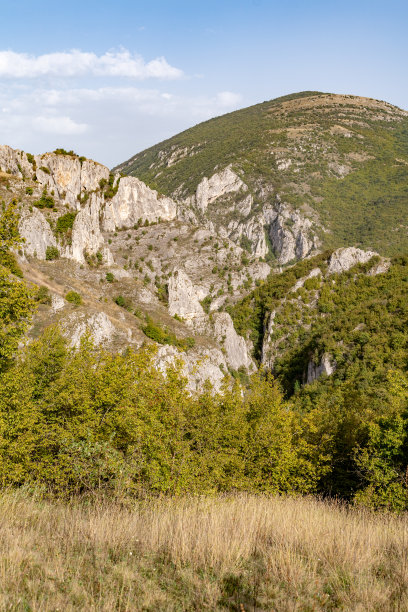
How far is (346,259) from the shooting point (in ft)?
312

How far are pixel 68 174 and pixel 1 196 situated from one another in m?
27.4

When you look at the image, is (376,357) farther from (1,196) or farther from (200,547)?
(1,196)

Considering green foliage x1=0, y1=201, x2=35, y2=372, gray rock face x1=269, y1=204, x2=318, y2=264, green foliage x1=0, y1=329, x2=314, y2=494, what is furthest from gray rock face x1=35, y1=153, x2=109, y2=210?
gray rock face x1=269, y1=204, x2=318, y2=264

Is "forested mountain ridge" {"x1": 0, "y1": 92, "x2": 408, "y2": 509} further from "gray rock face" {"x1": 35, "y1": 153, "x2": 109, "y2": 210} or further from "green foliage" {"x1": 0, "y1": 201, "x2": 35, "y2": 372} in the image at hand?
"gray rock face" {"x1": 35, "y1": 153, "x2": 109, "y2": 210}

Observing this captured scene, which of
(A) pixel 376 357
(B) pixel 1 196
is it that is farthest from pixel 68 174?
(A) pixel 376 357

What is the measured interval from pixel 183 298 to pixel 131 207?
3439cm

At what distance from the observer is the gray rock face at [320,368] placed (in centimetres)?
6725

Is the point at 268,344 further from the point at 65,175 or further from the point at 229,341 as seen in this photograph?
the point at 65,175

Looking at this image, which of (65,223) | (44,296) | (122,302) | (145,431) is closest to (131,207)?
(65,223)

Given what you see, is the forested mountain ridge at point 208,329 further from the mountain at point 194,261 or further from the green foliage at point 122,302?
the mountain at point 194,261

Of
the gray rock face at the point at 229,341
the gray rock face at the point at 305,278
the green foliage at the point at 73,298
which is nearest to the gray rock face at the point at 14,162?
the green foliage at the point at 73,298

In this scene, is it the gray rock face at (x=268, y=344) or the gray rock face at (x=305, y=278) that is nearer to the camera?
the gray rock face at (x=268, y=344)

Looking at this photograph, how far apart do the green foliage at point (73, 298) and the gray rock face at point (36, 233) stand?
13647 mm

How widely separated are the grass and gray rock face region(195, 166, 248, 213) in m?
183
